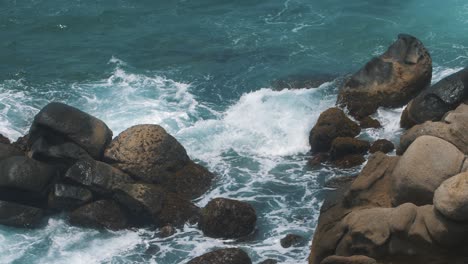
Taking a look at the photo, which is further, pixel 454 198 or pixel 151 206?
pixel 151 206

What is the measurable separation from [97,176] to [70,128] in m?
2.26

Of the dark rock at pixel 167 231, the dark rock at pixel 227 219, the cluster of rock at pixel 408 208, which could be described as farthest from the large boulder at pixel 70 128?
the cluster of rock at pixel 408 208

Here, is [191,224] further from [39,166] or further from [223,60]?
[223,60]

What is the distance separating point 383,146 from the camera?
25.2 metres

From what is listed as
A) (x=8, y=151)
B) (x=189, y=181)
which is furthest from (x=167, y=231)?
(x=8, y=151)

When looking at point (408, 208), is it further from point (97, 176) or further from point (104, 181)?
point (97, 176)

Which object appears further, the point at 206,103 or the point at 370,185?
the point at 206,103

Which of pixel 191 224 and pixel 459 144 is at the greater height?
pixel 459 144

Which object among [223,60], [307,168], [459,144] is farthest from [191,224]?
[223,60]

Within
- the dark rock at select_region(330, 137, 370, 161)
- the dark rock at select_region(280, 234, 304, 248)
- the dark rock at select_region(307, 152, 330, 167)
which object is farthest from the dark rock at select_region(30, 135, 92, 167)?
the dark rock at select_region(330, 137, 370, 161)

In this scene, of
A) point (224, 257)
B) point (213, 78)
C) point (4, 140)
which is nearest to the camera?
point (224, 257)

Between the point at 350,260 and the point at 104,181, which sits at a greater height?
the point at 350,260

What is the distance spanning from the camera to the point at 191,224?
73.8ft

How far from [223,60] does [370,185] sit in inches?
709
